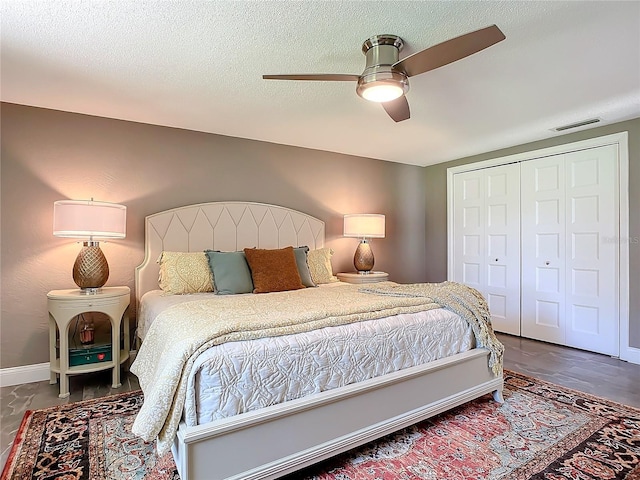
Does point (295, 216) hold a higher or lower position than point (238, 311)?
higher

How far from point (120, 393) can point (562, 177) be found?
4607 mm

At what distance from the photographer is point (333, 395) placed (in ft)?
5.66

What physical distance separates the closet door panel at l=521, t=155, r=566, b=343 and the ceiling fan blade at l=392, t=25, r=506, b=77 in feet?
9.21

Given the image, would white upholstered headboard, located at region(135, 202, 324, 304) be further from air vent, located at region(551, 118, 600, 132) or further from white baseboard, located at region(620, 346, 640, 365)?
white baseboard, located at region(620, 346, 640, 365)

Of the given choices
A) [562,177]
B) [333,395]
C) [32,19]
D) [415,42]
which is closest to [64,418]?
[333,395]

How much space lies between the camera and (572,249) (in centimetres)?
380

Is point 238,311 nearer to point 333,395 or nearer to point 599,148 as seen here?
point 333,395

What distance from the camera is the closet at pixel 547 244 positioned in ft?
11.6

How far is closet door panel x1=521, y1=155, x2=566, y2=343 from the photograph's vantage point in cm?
390

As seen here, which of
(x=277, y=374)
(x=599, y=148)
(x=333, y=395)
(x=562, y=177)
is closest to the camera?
(x=277, y=374)

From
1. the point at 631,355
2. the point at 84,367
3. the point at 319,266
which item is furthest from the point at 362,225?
the point at 84,367

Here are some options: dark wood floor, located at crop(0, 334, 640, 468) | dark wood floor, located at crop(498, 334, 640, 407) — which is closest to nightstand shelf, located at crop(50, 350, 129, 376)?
dark wood floor, located at crop(0, 334, 640, 468)

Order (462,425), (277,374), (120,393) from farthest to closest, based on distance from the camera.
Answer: (120,393)
(462,425)
(277,374)

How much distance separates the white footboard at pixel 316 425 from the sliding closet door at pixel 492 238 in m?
2.51
